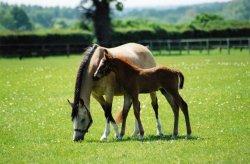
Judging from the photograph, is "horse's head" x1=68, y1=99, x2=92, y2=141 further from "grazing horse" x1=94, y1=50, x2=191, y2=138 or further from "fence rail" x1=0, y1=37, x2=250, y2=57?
"fence rail" x1=0, y1=37, x2=250, y2=57

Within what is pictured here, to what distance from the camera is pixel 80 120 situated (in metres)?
15.4

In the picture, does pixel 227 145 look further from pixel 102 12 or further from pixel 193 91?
pixel 102 12

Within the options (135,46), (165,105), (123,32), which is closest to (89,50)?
(135,46)

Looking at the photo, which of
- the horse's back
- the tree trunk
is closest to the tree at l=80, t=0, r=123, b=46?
the tree trunk

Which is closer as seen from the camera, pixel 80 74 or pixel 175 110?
pixel 80 74

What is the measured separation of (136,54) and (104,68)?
270cm

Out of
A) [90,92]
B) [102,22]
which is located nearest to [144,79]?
[90,92]

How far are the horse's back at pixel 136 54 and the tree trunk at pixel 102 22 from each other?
50891 millimetres

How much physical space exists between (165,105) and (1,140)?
320 inches

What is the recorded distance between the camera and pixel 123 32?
7131cm

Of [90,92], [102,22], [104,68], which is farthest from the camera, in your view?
[102,22]

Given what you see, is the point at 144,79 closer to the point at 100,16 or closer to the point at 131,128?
the point at 131,128

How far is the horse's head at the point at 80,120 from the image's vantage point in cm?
1531

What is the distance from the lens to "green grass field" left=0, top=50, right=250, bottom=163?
12.9 meters
